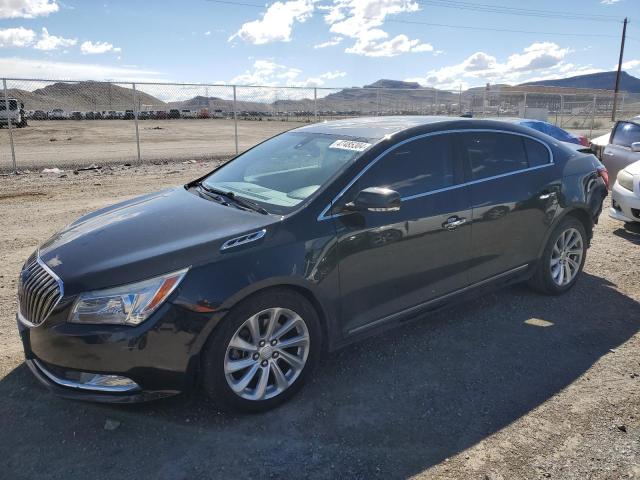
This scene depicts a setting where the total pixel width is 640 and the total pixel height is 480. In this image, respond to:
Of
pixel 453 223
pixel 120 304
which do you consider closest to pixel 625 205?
pixel 453 223

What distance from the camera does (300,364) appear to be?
3.27 m

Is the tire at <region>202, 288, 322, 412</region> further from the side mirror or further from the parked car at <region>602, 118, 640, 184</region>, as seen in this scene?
the parked car at <region>602, 118, 640, 184</region>

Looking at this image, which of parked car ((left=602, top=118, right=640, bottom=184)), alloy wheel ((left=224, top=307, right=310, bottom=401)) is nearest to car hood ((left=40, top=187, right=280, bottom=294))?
alloy wheel ((left=224, top=307, right=310, bottom=401))

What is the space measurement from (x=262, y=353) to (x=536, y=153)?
313 cm

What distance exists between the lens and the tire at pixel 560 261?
15.8 ft

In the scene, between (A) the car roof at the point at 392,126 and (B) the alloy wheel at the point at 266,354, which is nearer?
(B) the alloy wheel at the point at 266,354

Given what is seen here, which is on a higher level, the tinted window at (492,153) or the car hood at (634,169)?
the tinted window at (492,153)

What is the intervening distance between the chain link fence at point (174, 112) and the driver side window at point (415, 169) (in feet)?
39.5

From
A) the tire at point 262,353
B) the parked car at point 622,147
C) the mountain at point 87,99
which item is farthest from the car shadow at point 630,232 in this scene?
A: the mountain at point 87,99

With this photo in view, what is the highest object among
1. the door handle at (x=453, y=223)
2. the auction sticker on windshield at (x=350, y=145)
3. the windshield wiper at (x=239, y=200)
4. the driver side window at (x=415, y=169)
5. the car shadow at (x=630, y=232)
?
the auction sticker on windshield at (x=350, y=145)

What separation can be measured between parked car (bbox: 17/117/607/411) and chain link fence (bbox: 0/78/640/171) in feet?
37.7

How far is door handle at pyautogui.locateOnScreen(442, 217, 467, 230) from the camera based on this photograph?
3.87m

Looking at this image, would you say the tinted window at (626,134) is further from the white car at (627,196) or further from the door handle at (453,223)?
the door handle at (453,223)

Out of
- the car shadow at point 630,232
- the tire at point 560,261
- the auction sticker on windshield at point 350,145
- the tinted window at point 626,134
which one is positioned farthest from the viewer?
the tinted window at point 626,134
